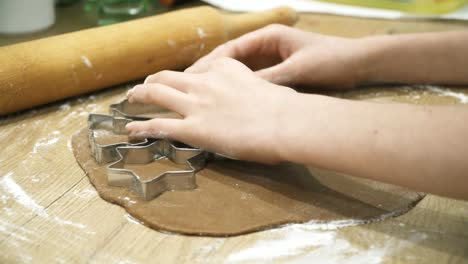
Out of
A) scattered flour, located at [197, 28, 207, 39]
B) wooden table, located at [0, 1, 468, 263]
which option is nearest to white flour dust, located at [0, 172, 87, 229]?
Result: wooden table, located at [0, 1, 468, 263]

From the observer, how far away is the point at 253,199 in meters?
0.78

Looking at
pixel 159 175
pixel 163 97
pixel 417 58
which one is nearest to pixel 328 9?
pixel 417 58

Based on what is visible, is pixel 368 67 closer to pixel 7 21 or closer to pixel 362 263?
pixel 362 263

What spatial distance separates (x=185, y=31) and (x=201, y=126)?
0.43 m

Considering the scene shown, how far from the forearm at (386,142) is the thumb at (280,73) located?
→ 0.86 ft

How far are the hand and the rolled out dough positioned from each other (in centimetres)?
26

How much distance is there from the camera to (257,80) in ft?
2.80

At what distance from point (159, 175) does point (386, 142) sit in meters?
0.32

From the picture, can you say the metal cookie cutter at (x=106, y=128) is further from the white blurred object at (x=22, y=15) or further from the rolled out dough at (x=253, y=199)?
the white blurred object at (x=22, y=15)

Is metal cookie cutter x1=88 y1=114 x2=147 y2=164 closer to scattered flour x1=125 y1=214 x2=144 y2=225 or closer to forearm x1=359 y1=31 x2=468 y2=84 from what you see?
scattered flour x1=125 y1=214 x2=144 y2=225

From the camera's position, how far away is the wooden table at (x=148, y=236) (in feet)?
2.25

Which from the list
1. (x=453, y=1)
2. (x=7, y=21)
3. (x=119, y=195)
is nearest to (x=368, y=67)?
(x=119, y=195)

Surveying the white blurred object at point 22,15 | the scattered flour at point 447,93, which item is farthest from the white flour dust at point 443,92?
the white blurred object at point 22,15

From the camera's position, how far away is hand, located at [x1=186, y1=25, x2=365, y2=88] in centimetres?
105
